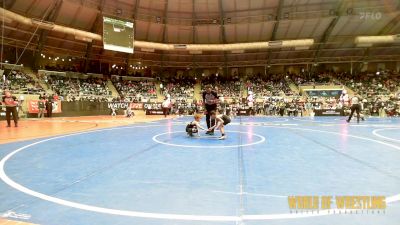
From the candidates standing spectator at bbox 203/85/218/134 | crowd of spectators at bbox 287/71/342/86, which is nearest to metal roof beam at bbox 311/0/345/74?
crowd of spectators at bbox 287/71/342/86

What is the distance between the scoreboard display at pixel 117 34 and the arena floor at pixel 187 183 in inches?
1064

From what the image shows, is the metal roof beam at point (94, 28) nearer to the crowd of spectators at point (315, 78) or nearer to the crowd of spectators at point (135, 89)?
the crowd of spectators at point (135, 89)

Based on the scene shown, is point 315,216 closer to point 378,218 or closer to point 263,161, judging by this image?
point 378,218

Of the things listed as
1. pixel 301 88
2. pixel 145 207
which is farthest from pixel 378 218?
pixel 301 88

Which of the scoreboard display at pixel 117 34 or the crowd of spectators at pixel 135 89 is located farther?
the crowd of spectators at pixel 135 89

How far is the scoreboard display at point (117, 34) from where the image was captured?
32.4 m

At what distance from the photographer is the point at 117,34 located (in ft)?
109

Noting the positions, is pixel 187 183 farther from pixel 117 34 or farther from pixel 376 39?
pixel 376 39

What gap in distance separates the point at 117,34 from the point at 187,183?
31816 mm

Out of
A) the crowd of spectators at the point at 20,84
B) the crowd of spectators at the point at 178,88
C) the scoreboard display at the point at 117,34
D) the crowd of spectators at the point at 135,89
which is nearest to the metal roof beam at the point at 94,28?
the scoreboard display at the point at 117,34

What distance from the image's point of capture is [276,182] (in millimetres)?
4492

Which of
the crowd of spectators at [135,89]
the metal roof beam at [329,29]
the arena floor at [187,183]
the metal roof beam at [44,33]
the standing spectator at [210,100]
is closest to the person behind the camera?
the arena floor at [187,183]

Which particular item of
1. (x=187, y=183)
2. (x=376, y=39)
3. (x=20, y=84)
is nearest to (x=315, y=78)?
(x=376, y=39)

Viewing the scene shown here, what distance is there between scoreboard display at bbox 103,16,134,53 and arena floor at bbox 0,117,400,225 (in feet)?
88.6
